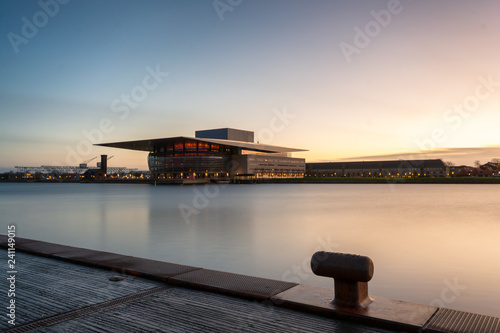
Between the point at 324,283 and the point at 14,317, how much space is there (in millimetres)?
6921

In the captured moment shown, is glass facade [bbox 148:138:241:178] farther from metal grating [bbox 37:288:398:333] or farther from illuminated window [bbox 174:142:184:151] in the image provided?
metal grating [bbox 37:288:398:333]

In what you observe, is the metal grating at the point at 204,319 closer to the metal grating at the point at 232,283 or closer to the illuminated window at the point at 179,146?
the metal grating at the point at 232,283

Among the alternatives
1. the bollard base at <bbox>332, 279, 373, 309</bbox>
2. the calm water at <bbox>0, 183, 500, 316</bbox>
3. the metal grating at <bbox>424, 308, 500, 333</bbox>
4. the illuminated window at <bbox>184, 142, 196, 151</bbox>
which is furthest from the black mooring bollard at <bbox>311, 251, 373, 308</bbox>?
the illuminated window at <bbox>184, 142, 196, 151</bbox>

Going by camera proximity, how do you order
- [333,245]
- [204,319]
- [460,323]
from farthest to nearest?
[333,245], [204,319], [460,323]

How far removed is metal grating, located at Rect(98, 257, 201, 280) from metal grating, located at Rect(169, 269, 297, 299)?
0.32 m

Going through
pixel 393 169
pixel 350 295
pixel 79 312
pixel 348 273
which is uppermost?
pixel 393 169

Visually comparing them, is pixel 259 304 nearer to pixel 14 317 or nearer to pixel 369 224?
pixel 14 317

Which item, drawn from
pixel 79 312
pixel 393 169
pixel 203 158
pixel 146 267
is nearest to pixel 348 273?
pixel 79 312

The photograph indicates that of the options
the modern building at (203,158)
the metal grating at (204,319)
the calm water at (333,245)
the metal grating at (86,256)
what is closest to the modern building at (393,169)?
the modern building at (203,158)

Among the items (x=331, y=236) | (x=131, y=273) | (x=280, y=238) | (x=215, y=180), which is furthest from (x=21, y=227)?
(x=215, y=180)

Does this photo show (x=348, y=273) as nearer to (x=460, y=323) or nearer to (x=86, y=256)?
(x=460, y=323)

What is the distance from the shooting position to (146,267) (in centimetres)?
722

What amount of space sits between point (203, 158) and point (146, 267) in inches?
5038

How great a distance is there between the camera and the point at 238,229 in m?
21.5
